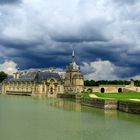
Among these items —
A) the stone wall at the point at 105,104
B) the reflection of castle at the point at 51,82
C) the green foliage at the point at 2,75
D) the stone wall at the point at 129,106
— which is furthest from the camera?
the green foliage at the point at 2,75

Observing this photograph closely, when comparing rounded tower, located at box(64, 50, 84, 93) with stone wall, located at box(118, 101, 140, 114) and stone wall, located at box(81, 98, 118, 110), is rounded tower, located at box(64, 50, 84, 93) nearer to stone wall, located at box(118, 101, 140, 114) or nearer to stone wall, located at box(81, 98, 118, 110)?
stone wall, located at box(81, 98, 118, 110)

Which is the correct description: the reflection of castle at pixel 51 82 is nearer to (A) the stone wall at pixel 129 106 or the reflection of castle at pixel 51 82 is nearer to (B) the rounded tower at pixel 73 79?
(B) the rounded tower at pixel 73 79

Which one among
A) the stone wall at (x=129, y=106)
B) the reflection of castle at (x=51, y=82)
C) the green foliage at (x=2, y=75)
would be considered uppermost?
the green foliage at (x=2, y=75)

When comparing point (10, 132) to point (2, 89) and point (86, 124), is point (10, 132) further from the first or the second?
point (2, 89)

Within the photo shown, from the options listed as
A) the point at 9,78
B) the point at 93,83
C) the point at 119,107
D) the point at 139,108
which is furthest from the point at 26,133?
the point at 93,83

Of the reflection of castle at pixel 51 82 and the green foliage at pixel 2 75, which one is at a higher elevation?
the green foliage at pixel 2 75

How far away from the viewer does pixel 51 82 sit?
114 m

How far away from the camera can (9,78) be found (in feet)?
434

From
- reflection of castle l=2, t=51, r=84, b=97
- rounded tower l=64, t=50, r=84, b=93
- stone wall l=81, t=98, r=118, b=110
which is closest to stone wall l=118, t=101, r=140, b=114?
stone wall l=81, t=98, r=118, b=110

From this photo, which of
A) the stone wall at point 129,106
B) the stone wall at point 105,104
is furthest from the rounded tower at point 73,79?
the stone wall at point 129,106

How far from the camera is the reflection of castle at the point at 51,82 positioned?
372ft

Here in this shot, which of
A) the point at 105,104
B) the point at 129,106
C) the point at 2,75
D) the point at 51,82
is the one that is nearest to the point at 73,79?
the point at 51,82

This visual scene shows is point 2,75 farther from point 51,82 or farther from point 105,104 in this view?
point 105,104

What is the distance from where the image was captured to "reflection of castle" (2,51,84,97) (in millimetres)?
113250
